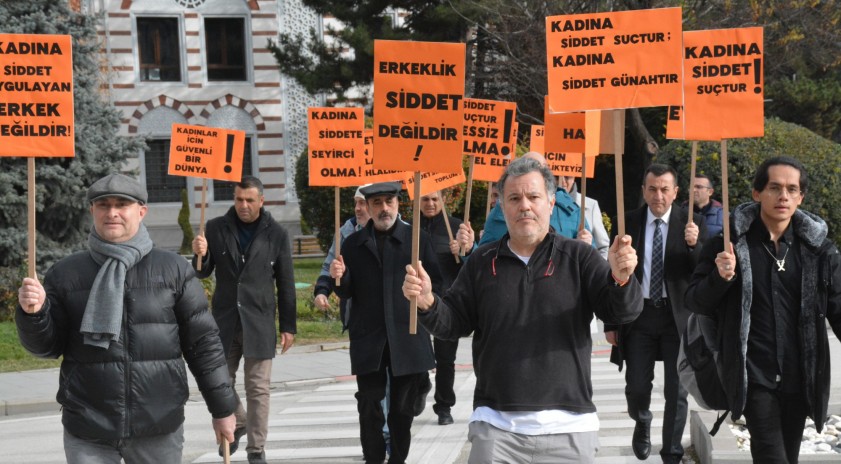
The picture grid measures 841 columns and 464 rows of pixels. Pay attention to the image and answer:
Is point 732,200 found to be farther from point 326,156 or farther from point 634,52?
point 634,52

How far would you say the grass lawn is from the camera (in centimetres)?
1380

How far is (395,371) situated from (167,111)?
88.4ft

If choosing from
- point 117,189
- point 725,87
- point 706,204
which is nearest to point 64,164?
point 706,204

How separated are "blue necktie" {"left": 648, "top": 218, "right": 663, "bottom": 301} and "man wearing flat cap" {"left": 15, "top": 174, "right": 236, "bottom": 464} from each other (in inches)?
137

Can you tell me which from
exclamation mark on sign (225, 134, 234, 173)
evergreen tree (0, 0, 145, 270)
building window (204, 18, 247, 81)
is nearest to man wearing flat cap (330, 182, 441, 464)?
exclamation mark on sign (225, 134, 234, 173)

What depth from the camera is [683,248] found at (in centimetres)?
758

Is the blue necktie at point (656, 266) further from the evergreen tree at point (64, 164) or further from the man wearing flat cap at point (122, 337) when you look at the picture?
the evergreen tree at point (64, 164)

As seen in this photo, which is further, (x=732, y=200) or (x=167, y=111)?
(x=167, y=111)

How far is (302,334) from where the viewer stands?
15680 mm

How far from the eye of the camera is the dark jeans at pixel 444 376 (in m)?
9.20

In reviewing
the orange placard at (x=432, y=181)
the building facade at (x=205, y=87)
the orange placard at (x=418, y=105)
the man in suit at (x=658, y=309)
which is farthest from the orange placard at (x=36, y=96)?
the building facade at (x=205, y=87)

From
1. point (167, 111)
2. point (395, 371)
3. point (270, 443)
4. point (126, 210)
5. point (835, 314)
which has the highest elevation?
point (167, 111)

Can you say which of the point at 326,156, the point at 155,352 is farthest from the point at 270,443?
the point at 155,352

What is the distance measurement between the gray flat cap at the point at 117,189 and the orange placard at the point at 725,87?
2694 millimetres
